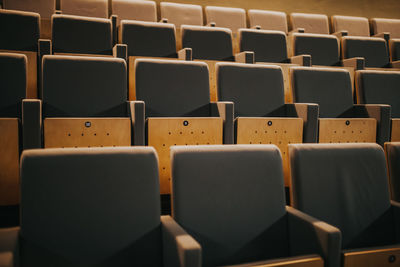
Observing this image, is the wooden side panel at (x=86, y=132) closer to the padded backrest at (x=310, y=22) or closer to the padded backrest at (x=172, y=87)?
the padded backrest at (x=172, y=87)

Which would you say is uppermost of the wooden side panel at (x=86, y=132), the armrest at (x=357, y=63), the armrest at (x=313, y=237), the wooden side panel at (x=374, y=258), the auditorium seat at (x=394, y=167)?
the armrest at (x=357, y=63)

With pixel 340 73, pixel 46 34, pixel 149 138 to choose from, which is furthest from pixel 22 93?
pixel 340 73

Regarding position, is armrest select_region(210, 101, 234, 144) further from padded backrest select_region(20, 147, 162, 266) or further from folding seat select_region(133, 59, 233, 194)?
padded backrest select_region(20, 147, 162, 266)

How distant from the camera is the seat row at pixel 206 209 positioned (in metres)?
0.20

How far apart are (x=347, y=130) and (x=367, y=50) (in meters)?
0.29

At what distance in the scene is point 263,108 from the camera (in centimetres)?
41

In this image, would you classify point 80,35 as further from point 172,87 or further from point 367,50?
point 367,50

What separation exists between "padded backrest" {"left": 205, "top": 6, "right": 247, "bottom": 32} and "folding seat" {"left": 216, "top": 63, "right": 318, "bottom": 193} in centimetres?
38

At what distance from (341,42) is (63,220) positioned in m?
0.56

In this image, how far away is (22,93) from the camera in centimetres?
34

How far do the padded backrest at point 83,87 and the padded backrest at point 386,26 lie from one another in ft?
2.35

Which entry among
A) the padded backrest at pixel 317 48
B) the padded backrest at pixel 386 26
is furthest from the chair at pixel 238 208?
the padded backrest at pixel 386 26

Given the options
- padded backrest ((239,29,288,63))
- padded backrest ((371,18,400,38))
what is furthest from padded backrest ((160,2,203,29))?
padded backrest ((371,18,400,38))

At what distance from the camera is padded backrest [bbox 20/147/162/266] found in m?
0.20
